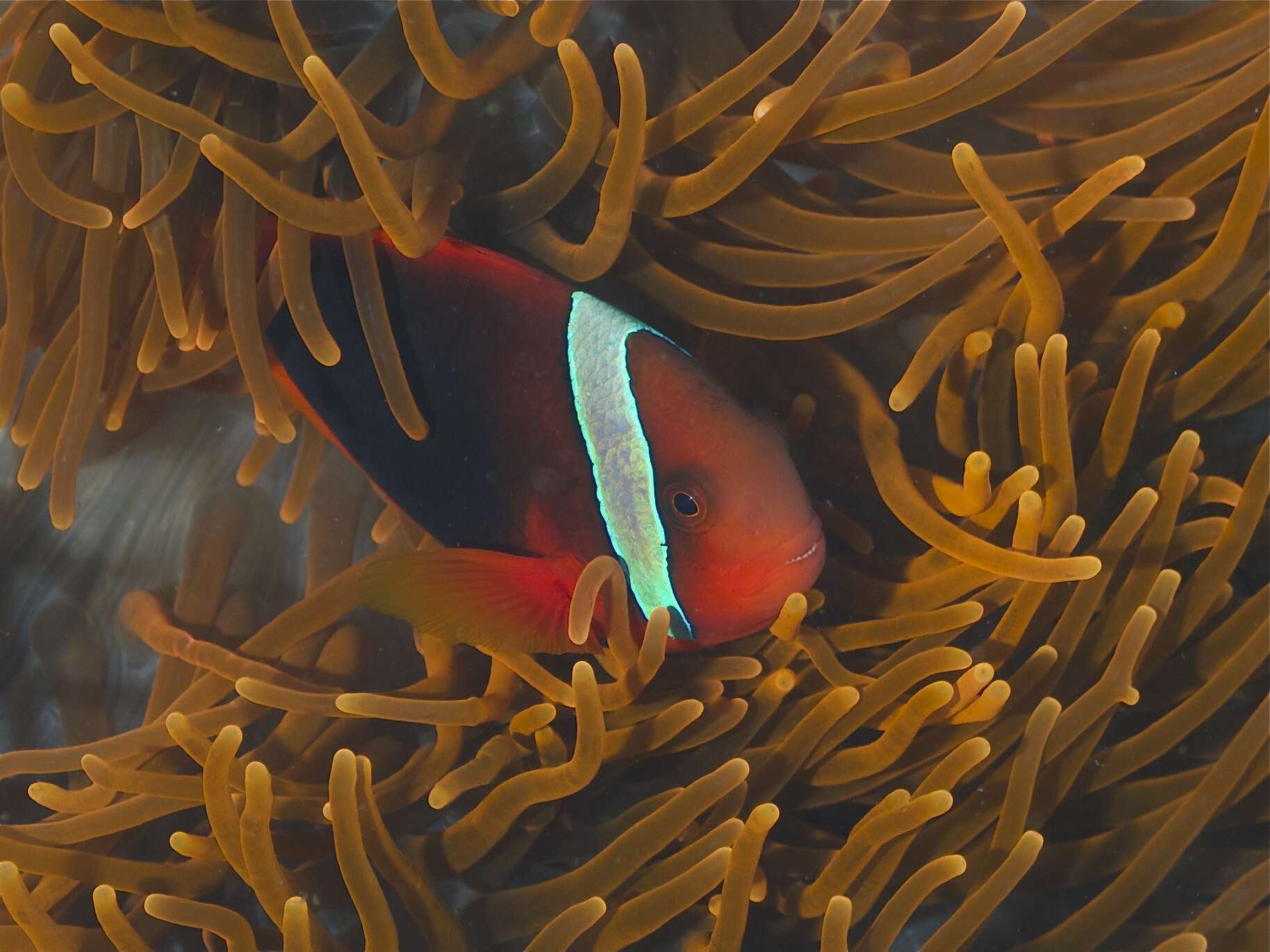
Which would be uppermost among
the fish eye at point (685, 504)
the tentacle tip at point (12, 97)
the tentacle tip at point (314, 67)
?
the tentacle tip at point (314, 67)

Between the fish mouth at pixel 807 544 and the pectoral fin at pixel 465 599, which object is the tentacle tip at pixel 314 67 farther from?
the fish mouth at pixel 807 544

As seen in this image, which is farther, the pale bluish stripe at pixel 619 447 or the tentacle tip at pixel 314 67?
the pale bluish stripe at pixel 619 447

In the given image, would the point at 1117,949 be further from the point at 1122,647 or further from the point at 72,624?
the point at 72,624

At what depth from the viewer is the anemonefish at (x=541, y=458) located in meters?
0.83

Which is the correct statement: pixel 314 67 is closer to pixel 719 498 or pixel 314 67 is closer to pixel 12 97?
pixel 12 97

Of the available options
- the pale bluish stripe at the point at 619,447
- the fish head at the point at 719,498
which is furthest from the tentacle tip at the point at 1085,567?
the pale bluish stripe at the point at 619,447

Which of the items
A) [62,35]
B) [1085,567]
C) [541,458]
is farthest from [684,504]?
[62,35]

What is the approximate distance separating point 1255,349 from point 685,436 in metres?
0.49

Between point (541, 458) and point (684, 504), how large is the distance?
0.14m

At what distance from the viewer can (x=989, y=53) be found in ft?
2.76

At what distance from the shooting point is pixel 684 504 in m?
0.84

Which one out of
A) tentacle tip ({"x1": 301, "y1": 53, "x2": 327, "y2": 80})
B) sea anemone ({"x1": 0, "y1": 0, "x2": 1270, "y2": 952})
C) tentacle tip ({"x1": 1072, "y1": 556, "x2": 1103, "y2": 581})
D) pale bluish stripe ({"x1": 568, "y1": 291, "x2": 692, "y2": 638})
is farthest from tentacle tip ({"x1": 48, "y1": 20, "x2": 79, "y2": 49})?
tentacle tip ({"x1": 1072, "y1": 556, "x2": 1103, "y2": 581})

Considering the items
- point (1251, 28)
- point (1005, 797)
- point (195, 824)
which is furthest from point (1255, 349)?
point (195, 824)

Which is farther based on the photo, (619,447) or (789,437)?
(789,437)
